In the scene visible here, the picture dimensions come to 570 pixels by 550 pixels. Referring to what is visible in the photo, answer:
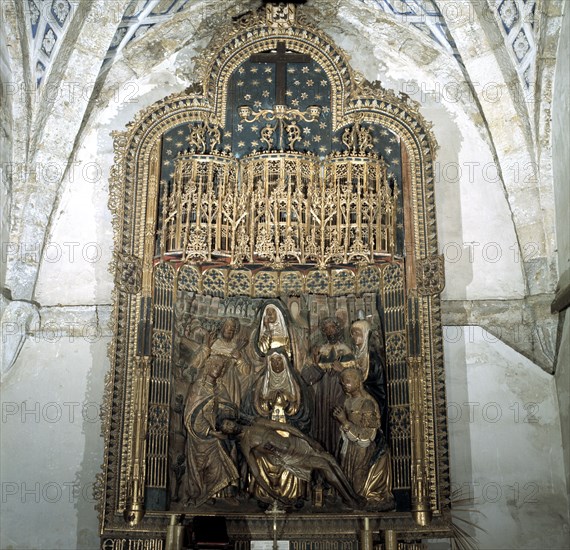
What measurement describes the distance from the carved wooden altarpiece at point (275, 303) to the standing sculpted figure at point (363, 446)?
0.08 ft

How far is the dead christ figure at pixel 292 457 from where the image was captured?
10.3 metres

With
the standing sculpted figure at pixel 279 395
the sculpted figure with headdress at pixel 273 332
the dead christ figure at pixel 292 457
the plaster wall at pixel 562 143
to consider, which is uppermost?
the plaster wall at pixel 562 143

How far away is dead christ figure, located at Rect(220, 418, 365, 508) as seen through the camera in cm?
1032

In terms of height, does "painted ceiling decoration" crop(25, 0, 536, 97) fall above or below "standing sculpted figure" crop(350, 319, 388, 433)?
above

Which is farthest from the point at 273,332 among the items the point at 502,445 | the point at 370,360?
the point at 502,445

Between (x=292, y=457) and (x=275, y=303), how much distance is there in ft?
6.34

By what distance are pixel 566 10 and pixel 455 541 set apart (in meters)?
6.08

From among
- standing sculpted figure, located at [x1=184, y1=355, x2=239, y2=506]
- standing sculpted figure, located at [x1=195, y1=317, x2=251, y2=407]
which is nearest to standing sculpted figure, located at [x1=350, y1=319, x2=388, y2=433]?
standing sculpted figure, located at [x1=195, y1=317, x2=251, y2=407]

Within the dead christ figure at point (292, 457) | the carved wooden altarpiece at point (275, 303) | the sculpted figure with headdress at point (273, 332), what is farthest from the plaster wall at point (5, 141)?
the dead christ figure at point (292, 457)

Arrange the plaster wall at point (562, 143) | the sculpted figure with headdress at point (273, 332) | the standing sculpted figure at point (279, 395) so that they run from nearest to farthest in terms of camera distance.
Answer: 1. the plaster wall at point (562, 143)
2. the standing sculpted figure at point (279, 395)
3. the sculpted figure with headdress at point (273, 332)

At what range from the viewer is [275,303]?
1127cm

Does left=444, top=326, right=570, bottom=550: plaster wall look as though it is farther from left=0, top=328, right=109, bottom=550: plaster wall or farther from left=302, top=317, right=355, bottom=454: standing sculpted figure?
left=0, top=328, right=109, bottom=550: plaster wall

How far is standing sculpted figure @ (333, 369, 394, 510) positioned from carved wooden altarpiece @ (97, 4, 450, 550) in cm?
2

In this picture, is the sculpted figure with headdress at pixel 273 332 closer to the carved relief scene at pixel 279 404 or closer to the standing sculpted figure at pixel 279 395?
the carved relief scene at pixel 279 404
